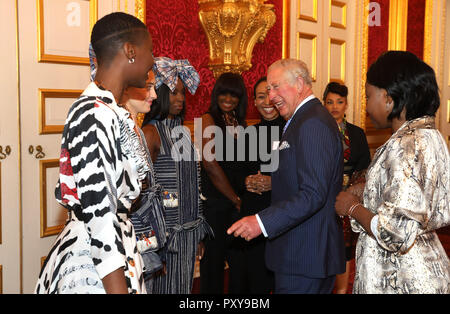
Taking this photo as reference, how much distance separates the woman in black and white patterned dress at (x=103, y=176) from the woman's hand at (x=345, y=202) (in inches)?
37.8

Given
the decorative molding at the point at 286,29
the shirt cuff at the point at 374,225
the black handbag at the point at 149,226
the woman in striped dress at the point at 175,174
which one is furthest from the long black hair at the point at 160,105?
the decorative molding at the point at 286,29

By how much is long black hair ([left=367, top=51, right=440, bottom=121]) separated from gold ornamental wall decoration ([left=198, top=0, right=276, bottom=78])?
264 centimetres

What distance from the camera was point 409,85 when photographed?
6.41 ft

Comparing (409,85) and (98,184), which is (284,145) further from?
(98,184)

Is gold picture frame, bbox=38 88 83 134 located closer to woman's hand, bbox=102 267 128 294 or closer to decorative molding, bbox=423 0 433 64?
woman's hand, bbox=102 267 128 294

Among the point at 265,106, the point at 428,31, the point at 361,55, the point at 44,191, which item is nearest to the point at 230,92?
the point at 265,106

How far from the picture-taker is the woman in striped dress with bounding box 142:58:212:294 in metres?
2.92

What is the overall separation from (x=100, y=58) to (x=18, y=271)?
7.35 feet

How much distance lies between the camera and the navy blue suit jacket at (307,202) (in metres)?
2.34

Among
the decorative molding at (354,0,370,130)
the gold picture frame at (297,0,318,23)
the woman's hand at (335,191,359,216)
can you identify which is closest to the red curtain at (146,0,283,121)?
the gold picture frame at (297,0,318,23)

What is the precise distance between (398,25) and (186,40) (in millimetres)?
4127

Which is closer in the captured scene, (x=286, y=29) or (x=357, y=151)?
(x=357, y=151)

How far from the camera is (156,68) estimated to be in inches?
119
